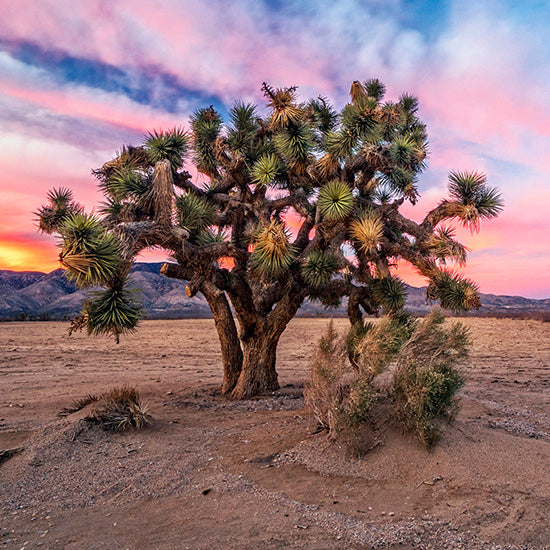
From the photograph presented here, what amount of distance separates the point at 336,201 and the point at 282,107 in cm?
217

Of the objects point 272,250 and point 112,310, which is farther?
point 272,250

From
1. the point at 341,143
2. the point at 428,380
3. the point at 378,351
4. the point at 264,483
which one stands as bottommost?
the point at 264,483

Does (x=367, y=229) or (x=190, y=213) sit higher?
(x=190, y=213)

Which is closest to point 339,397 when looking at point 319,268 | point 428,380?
point 428,380

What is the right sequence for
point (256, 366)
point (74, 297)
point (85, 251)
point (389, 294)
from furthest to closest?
point (74, 297) → point (256, 366) → point (389, 294) → point (85, 251)

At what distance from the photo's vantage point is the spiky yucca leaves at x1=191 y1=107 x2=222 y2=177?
10203 mm

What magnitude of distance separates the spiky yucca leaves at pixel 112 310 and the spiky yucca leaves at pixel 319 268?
3348mm

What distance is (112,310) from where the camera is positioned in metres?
6.35

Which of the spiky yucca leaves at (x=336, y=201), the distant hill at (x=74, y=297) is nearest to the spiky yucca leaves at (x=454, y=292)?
the spiky yucca leaves at (x=336, y=201)

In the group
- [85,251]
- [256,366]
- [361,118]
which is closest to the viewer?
[85,251]

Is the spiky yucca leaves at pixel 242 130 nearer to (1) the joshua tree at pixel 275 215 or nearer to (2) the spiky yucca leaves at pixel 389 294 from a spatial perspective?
(1) the joshua tree at pixel 275 215

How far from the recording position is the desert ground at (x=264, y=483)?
3.73m

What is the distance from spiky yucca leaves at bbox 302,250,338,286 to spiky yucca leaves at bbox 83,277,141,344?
11.0ft

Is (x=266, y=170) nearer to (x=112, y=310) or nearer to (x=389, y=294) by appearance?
(x=389, y=294)
